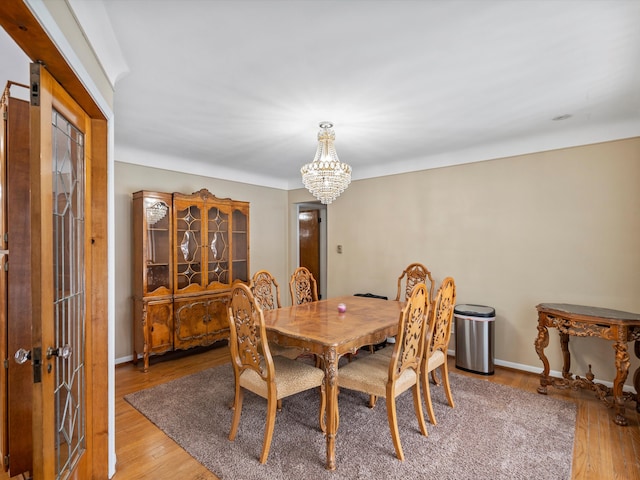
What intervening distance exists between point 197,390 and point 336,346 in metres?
1.72

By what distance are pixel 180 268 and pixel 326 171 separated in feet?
7.36

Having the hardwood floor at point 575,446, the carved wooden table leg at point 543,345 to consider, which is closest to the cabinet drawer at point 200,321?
the hardwood floor at point 575,446

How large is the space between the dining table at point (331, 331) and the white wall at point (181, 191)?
2.00m

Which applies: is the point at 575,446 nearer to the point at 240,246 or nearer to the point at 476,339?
the point at 476,339

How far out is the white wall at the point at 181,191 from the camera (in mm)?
3703

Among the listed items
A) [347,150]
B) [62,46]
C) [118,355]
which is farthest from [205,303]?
[62,46]

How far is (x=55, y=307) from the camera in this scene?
1.37 meters

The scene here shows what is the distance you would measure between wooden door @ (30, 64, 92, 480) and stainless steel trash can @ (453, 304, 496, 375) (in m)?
3.24

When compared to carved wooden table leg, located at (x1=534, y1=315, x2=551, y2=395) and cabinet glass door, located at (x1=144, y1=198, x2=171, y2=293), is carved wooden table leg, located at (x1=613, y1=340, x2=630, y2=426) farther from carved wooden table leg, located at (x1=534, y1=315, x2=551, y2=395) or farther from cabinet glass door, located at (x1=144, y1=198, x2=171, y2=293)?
cabinet glass door, located at (x1=144, y1=198, x2=171, y2=293)

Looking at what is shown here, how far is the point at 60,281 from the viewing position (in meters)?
1.42

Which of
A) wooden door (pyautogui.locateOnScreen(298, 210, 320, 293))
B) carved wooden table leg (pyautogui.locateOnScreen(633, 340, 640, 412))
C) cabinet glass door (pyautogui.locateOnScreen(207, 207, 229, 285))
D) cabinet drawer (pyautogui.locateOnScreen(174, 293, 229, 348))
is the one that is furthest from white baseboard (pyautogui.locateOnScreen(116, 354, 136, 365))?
carved wooden table leg (pyautogui.locateOnScreen(633, 340, 640, 412))

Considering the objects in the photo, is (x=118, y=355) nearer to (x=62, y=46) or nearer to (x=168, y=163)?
(x=168, y=163)

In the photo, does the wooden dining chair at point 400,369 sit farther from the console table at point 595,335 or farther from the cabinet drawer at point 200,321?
the cabinet drawer at point 200,321

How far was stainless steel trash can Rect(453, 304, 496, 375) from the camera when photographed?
336 cm
